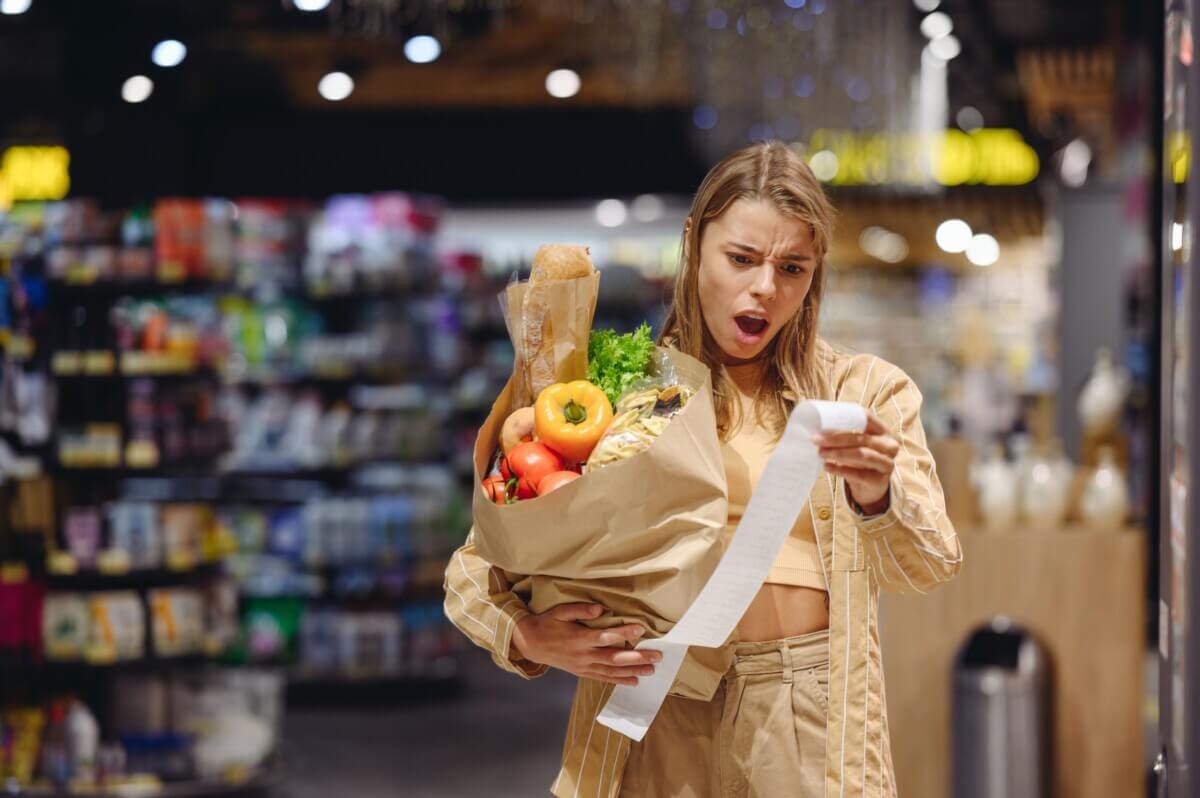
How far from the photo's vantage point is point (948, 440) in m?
5.20

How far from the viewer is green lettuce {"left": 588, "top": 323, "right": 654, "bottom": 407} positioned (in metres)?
1.76

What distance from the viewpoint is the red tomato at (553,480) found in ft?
5.28

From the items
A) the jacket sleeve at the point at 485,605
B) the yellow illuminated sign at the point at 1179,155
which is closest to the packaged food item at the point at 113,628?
the jacket sleeve at the point at 485,605

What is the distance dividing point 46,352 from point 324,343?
108 inches

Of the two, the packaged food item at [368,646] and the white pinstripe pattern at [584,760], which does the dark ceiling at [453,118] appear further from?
the white pinstripe pattern at [584,760]

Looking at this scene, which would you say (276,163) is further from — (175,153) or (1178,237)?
(1178,237)

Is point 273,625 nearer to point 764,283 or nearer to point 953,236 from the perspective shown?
point 953,236

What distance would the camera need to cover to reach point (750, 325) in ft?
5.89

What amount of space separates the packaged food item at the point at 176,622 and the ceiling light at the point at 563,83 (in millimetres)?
4935

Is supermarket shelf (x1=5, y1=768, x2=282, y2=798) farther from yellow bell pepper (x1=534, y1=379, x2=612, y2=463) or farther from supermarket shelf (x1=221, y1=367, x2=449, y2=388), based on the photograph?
Answer: yellow bell pepper (x1=534, y1=379, x2=612, y2=463)

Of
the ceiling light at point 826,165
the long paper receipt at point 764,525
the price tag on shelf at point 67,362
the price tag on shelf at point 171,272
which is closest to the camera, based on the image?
the long paper receipt at point 764,525

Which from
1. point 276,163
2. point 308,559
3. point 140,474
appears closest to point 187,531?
point 140,474

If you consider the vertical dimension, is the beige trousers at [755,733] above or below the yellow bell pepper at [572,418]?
below

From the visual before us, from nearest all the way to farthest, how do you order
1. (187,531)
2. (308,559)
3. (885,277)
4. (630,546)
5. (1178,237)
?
1. (630,546)
2. (1178,237)
3. (187,531)
4. (308,559)
5. (885,277)
